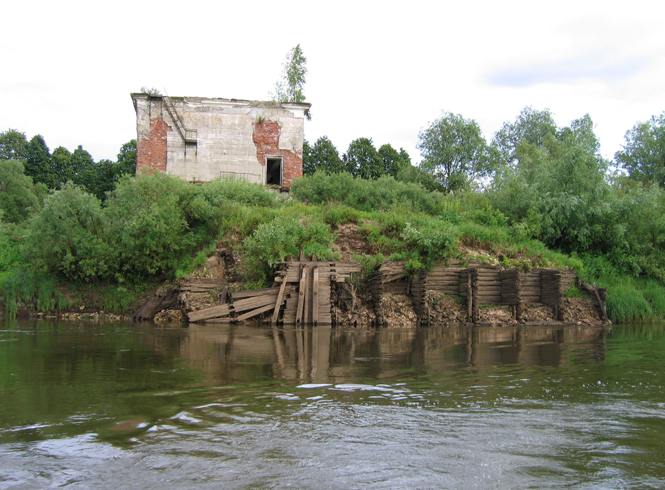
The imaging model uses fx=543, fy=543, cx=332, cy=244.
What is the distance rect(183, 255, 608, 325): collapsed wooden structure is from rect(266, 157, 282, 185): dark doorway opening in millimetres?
16367

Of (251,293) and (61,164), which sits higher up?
(61,164)

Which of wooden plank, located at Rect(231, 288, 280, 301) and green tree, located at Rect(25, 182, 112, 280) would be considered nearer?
wooden plank, located at Rect(231, 288, 280, 301)

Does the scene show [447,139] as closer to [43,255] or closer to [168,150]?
[168,150]

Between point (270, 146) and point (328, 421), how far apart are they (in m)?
30.8

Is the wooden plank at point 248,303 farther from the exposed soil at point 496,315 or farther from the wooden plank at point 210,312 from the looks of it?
the exposed soil at point 496,315

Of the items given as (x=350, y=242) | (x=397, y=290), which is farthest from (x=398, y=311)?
(x=350, y=242)

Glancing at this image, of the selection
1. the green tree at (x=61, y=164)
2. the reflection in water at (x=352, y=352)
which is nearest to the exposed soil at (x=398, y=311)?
the reflection in water at (x=352, y=352)

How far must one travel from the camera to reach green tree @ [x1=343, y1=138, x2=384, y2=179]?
53.3 metres

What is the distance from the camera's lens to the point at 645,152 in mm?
44219

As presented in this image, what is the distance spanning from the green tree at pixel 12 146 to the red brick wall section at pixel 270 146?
36.0 metres

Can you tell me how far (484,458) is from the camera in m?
4.15

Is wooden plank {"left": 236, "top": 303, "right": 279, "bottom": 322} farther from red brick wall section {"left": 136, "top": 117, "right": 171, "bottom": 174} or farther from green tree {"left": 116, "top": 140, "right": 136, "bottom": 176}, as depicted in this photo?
green tree {"left": 116, "top": 140, "right": 136, "bottom": 176}

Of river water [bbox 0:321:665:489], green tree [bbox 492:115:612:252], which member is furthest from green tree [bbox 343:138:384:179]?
river water [bbox 0:321:665:489]

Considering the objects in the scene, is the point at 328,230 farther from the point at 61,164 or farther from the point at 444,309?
the point at 61,164
